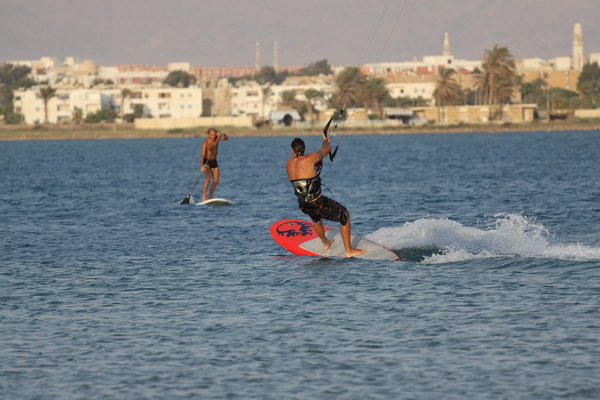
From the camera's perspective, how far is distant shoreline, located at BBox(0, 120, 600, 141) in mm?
161250

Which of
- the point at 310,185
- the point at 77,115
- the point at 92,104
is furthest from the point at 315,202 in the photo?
the point at 92,104

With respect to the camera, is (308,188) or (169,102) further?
(169,102)

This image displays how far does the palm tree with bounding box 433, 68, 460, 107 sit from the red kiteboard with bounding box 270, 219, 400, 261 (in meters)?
145

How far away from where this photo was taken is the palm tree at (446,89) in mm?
163837

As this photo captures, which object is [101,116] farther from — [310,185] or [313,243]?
[310,185]

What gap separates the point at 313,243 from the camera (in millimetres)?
19172

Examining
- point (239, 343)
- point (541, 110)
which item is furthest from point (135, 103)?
point (239, 343)

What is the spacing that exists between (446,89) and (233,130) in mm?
38751

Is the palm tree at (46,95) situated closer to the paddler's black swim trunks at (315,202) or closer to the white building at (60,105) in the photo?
the white building at (60,105)

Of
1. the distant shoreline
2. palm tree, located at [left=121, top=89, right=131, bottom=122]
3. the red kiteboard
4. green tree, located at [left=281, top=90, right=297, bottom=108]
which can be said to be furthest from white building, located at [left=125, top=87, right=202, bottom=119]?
the red kiteboard

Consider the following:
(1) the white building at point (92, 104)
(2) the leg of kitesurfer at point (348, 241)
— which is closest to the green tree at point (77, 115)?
(1) the white building at point (92, 104)

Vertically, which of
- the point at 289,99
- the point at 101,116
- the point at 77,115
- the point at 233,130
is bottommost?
the point at 233,130

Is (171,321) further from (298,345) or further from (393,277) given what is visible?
(393,277)

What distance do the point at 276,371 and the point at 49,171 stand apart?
174ft
